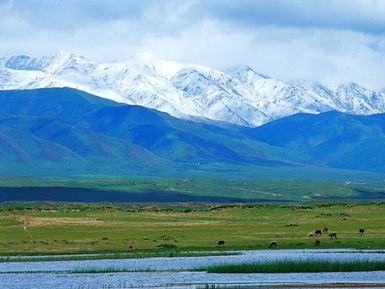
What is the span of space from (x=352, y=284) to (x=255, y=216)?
2588 inches

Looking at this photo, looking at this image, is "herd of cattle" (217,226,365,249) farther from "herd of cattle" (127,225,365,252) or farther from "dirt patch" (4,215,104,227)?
"dirt patch" (4,215,104,227)

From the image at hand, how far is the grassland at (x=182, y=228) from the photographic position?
288ft

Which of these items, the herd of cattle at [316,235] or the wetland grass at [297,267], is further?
the herd of cattle at [316,235]

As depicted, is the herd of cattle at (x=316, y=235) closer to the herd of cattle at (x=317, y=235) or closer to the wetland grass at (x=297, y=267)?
the herd of cattle at (x=317, y=235)

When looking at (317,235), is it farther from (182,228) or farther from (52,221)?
(52,221)

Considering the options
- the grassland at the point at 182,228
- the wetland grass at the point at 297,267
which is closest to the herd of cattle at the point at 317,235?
the grassland at the point at 182,228

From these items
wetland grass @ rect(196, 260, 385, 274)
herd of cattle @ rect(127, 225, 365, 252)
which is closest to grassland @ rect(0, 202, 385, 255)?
herd of cattle @ rect(127, 225, 365, 252)

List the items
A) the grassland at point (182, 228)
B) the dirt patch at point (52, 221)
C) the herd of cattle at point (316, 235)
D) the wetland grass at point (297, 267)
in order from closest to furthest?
the wetland grass at point (297, 267) < the herd of cattle at point (316, 235) < the grassland at point (182, 228) < the dirt patch at point (52, 221)

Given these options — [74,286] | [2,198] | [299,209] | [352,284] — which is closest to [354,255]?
[352,284]

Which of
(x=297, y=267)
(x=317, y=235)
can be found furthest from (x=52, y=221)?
(x=297, y=267)

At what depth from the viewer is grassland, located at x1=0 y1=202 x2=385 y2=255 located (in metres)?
87.8

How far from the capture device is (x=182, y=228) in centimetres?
10650

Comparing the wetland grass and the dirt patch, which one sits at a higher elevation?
the dirt patch

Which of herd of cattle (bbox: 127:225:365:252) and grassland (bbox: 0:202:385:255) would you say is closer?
herd of cattle (bbox: 127:225:365:252)
